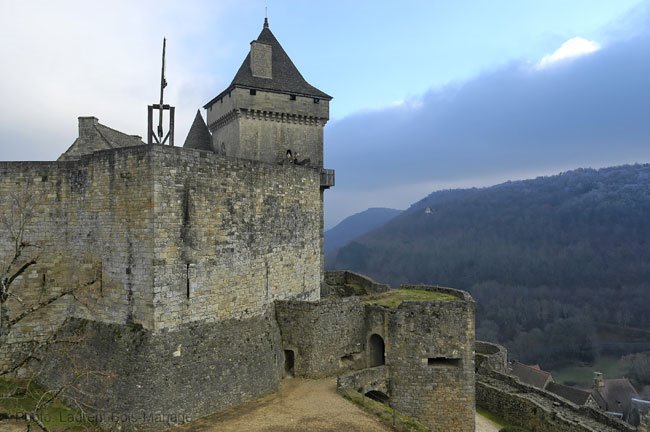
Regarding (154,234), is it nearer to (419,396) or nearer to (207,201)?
(207,201)

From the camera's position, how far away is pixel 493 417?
2208cm

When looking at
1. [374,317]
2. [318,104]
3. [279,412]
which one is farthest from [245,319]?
[318,104]

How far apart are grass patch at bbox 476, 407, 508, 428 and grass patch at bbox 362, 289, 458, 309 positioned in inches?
237

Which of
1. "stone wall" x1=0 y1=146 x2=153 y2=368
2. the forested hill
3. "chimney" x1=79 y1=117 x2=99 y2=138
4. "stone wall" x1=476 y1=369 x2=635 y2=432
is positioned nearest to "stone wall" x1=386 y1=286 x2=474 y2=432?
"stone wall" x1=476 y1=369 x2=635 y2=432

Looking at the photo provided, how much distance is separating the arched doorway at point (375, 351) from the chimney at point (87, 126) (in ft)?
44.4

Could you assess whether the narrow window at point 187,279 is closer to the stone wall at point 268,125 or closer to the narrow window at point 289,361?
the narrow window at point 289,361

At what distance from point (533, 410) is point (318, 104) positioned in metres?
18.5

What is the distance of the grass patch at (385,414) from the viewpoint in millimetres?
13076

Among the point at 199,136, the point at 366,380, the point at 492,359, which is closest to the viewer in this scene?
the point at 366,380

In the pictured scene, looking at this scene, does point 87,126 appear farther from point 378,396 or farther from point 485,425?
point 485,425

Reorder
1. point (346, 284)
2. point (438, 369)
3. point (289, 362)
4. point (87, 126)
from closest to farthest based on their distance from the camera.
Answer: point (438, 369) → point (289, 362) → point (87, 126) → point (346, 284)

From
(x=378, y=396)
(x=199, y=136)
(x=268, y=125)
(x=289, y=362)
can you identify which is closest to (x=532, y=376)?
(x=378, y=396)

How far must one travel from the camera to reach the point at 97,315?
13.1 metres

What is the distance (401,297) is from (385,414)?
7.42 meters
